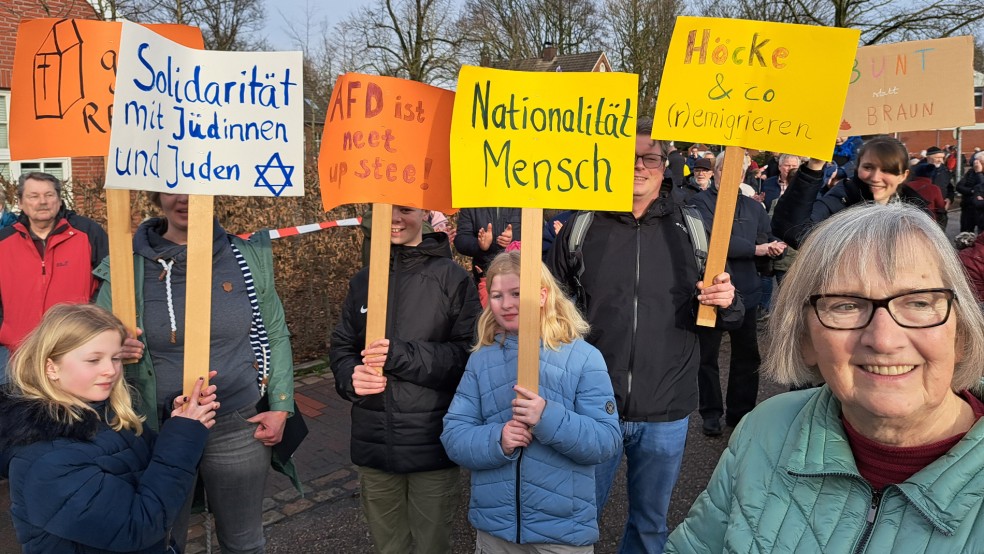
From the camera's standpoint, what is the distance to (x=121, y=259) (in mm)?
2498

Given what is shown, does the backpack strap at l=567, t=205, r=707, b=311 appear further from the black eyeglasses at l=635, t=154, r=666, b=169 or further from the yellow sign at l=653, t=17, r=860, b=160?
the yellow sign at l=653, t=17, r=860, b=160

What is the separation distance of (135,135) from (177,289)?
1.96 feet

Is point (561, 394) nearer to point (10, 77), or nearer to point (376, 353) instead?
point (376, 353)

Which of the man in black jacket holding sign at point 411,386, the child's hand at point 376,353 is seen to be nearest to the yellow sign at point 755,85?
the man in black jacket holding sign at point 411,386

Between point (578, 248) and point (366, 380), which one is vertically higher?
point (578, 248)

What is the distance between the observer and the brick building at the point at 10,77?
33.4 feet

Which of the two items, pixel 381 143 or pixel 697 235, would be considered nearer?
pixel 381 143

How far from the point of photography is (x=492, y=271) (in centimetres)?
274

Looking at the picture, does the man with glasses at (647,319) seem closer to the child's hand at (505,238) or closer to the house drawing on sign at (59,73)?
the house drawing on sign at (59,73)

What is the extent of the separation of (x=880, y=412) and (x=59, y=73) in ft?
9.68

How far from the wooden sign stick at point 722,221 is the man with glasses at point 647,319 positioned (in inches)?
4.0

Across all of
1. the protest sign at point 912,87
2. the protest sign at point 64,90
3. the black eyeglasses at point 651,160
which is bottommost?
the black eyeglasses at point 651,160

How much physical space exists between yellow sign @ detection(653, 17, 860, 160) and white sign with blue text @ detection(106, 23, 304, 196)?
4.64ft

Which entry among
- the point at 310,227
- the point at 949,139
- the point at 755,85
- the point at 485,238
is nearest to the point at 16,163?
the point at 310,227
